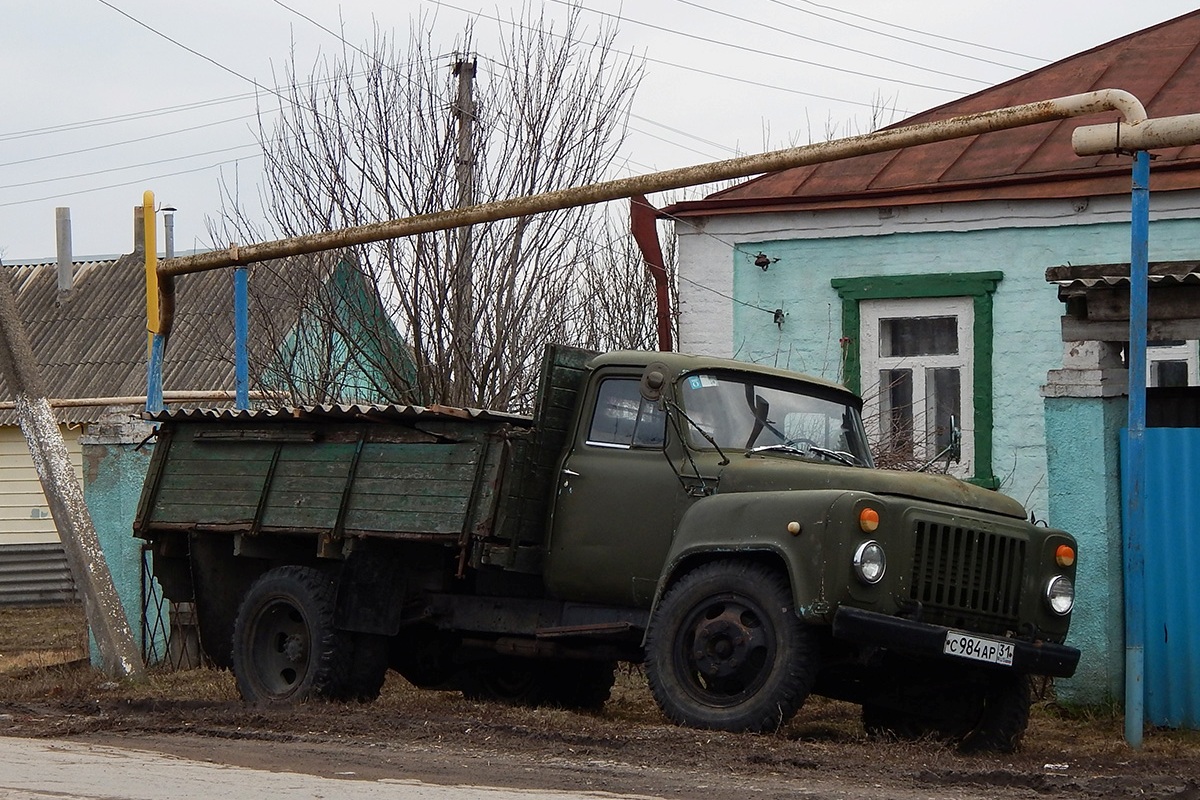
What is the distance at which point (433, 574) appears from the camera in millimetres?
10055

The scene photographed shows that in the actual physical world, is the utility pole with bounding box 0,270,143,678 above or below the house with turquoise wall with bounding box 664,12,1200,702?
below

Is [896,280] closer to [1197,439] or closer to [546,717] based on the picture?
[1197,439]

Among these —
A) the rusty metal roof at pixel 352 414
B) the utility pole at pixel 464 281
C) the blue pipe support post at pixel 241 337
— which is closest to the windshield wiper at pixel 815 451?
the rusty metal roof at pixel 352 414

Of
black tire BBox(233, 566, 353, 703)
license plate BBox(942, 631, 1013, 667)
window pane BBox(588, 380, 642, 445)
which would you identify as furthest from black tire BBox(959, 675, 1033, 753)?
black tire BBox(233, 566, 353, 703)

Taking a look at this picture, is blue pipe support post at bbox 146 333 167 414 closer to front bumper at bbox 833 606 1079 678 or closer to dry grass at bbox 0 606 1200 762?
dry grass at bbox 0 606 1200 762

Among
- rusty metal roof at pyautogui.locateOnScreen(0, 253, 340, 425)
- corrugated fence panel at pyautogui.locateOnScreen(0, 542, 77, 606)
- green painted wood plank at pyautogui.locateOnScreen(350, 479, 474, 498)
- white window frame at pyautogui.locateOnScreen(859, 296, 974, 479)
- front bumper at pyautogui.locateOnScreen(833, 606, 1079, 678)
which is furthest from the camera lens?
rusty metal roof at pyautogui.locateOnScreen(0, 253, 340, 425)

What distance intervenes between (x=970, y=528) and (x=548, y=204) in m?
4.06

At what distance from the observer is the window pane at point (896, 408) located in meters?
14.0

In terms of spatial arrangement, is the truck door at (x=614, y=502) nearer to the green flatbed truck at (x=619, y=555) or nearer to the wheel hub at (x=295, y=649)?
the green flatbed truck at (x=619, y=555)

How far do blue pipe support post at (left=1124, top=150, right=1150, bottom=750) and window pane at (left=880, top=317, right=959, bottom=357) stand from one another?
5.43 metres

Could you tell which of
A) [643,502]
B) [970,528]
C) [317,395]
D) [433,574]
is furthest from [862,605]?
[317,395]

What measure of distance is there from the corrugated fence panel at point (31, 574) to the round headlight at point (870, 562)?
16.1 meters

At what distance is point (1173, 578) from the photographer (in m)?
9.27

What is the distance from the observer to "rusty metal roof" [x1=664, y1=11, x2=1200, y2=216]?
13586 mm
